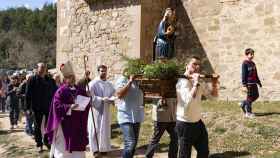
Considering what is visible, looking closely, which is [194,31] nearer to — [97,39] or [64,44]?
[97,39]

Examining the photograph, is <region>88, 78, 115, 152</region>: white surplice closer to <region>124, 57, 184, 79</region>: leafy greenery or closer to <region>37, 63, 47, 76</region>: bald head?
<region>37, 63, 47, 76</region>: bald head

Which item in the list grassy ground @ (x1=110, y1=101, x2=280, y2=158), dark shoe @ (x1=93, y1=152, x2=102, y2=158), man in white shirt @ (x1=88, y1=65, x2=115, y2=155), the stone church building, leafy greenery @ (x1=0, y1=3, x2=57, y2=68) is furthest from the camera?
leafy greenery @ (x1=0, y1=3, x2=57, y2=68)

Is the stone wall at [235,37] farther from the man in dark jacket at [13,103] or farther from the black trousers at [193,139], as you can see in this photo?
the black trousers at [193,139]

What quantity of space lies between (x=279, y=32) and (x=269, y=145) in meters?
5.49

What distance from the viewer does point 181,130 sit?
21.5 feet

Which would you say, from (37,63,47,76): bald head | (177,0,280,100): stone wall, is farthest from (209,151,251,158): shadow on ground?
(177,0,280,100): stone wall

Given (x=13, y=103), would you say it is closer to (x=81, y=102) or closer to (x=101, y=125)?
(x=101, y=125)

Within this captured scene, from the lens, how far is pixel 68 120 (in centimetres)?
651

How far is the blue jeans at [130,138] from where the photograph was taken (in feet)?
24.1

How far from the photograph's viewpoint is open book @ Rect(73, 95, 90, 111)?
21.3ft

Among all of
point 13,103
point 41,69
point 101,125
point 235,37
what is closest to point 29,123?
point 13,103

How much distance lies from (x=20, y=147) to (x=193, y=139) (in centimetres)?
532

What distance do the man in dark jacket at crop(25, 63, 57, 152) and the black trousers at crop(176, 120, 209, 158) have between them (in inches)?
151

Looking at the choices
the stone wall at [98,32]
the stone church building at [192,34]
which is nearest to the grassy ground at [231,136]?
the stone church building at [192,34]
